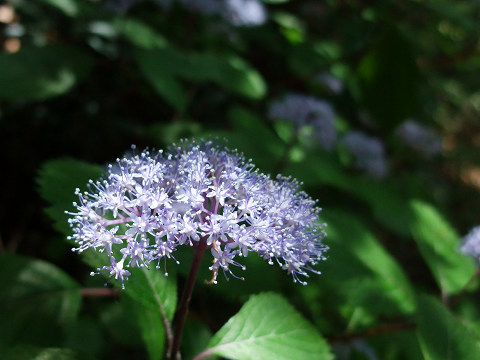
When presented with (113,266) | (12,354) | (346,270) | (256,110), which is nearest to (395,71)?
(256,110)

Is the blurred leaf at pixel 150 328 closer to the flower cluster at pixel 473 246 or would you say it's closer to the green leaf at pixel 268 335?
the green leaf at pixel 268 335

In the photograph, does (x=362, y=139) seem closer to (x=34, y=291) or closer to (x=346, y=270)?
(x=346, y=270)

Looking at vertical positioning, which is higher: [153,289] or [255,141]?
[255,141]

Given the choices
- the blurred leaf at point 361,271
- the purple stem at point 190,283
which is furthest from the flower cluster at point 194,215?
the blurred leaf at point 361,271

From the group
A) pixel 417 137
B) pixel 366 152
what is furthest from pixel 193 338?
pixel 417 137

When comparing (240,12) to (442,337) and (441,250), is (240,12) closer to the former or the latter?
(441,250)

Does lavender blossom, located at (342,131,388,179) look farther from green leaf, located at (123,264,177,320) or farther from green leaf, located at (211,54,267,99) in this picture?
green leaf, located at (123,264,177,320)

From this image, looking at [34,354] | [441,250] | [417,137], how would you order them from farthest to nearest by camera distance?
[417,137], [441,250], [34,354]
